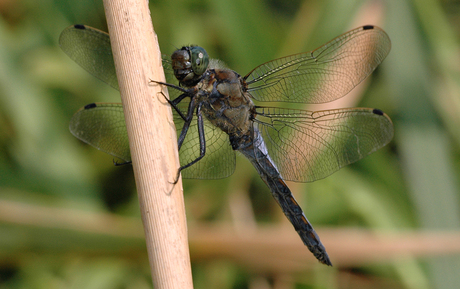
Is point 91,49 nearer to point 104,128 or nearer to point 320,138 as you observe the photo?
point 104,128

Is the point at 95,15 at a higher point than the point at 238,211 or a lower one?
higher

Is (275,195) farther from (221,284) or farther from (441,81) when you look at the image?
(441,81)

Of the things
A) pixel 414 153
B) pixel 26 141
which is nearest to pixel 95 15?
pixel 26 141

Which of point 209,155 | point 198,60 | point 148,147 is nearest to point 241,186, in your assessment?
point 209,155

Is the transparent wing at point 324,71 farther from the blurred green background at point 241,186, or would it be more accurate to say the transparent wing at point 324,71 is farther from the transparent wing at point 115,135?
the blurred green background at point 241,186

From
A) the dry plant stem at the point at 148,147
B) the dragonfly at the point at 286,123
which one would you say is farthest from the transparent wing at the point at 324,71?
the dry plant stem at the point at 148,147

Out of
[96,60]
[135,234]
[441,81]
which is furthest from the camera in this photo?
[441,81]
